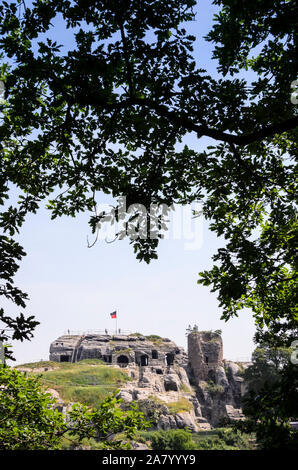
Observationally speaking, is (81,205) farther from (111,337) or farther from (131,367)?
(111,337)

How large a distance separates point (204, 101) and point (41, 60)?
8.41 ft

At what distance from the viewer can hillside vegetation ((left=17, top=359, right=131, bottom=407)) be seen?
45.1 metres

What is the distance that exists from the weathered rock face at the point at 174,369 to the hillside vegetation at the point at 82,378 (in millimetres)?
2548

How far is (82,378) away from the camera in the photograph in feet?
168

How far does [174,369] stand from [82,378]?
2164 cm

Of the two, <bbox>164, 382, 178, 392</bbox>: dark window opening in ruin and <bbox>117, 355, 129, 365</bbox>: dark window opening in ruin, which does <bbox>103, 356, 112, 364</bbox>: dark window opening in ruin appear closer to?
<bbox>117, 355, 129, 365</bbox>: dark window opening in ruin

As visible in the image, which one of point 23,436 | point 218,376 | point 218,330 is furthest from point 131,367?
point 23,436

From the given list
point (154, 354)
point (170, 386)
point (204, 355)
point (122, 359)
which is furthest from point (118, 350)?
point (204, 355)

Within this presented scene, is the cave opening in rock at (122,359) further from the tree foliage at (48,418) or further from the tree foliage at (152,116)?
the tree foliage at (152,116)

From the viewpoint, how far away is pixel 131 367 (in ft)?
199

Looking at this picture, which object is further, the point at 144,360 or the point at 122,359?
the point at 144,360

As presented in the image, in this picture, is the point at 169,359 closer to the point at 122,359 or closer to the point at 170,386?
the point at 170,386

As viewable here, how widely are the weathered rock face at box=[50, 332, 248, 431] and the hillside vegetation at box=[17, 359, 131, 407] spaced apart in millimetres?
2548

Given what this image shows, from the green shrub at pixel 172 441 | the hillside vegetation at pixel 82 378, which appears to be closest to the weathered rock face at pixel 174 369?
the hillside vegetation at pixel 82 378
